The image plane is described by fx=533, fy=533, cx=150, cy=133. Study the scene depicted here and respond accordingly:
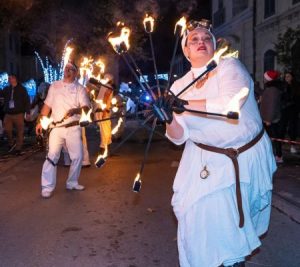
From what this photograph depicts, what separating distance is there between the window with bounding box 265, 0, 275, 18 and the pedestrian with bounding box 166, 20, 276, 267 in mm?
20522

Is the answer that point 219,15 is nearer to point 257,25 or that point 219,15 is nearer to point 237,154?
point 257,25

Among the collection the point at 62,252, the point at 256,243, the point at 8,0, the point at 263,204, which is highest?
the point at 8,0

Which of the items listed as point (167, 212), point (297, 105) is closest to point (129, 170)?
point (167, 212)

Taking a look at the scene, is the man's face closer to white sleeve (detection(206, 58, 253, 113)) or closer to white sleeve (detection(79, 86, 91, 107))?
white sleeve (detection(79, 86, 91, 107))

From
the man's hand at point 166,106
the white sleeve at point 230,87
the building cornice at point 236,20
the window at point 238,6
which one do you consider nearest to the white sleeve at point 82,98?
the white sleeve at point 230,87

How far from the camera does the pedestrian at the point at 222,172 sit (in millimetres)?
3059

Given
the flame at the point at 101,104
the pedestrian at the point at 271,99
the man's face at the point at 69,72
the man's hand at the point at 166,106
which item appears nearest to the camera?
the man's hand at the point at 166,106

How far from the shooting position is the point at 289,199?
7363 mm

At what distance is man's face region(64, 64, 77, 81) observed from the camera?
7832mm

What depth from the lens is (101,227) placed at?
626 cm

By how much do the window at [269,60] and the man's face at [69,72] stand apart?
16.1 meters

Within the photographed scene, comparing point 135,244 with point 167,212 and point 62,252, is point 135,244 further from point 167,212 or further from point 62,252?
point 167,212

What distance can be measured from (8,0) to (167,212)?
10621 mm

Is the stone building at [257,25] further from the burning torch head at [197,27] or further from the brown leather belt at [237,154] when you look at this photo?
the brown leather belt at [237,154]
